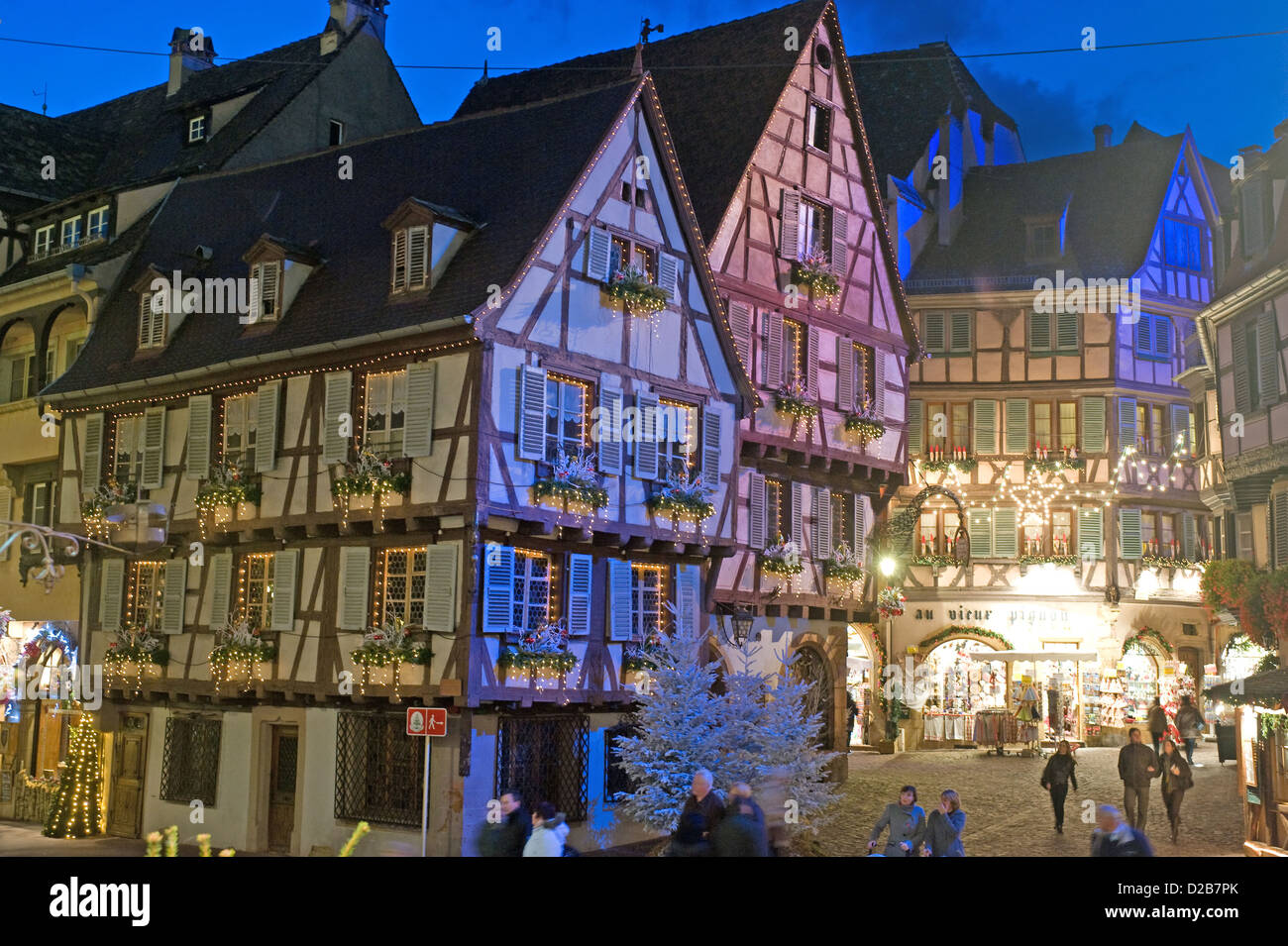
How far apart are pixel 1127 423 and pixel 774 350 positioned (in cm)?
1539

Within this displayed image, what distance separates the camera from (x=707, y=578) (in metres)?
27.4

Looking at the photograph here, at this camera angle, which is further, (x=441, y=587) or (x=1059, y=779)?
(x=1059, y=779)

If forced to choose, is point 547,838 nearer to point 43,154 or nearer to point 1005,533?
point 43,154

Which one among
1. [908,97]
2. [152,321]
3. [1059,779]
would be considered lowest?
[1059,779]

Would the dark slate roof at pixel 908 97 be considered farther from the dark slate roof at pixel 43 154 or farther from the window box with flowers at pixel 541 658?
the window box with flowers at pixel 541 658

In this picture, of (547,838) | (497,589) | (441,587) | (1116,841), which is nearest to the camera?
(1116,841)

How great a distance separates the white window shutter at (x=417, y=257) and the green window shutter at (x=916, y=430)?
20.2 m

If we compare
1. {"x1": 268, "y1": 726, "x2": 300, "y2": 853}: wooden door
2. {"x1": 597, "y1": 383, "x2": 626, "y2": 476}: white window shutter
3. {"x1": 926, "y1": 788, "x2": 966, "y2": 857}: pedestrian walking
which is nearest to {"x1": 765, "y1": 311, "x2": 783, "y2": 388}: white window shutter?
{"x1": 597, "y1": 383, "x2": 626, "y2": 476}: white window shutter

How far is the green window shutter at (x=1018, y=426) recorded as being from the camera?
41.9 m

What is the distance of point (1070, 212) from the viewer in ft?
148

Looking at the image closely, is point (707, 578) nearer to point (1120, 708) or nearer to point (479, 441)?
point (479, 441)

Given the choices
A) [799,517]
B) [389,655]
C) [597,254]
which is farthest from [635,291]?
[799,517]

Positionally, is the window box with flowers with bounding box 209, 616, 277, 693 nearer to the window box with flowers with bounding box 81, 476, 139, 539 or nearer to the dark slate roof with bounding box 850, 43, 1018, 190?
the window box with flowers with bounding box 81, 476, 139, 539
